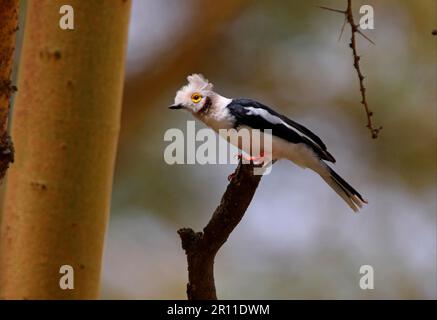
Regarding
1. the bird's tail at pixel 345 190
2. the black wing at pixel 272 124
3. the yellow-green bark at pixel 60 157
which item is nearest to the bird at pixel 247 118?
the black wing at pixel 272 124

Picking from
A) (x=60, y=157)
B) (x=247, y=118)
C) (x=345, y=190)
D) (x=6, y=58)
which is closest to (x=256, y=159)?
(x=247, y=118)

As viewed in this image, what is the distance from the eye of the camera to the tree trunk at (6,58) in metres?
2.00

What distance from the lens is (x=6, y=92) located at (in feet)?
6.58

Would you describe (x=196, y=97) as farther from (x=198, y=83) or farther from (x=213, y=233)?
(x=213, y=233)

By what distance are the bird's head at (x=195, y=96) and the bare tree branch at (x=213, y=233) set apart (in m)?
0.40

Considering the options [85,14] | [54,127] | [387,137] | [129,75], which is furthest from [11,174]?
[387,137]

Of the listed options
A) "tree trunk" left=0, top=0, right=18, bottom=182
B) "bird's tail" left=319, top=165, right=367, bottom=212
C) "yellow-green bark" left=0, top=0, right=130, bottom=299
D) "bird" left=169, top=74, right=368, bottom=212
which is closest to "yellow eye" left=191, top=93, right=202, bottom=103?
"bird" left=169, top=74, right=368, bottom=212

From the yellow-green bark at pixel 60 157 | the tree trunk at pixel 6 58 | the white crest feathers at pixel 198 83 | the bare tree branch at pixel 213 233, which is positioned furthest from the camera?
the white crest feathers at pixel 198 83

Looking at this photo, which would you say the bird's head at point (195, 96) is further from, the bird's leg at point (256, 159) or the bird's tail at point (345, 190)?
the bird's tail at point (345, 190)

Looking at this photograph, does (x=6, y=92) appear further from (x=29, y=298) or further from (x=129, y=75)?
(x=129, y=75)

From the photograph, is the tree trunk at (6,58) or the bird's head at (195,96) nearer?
the tree trunk at (6,58)

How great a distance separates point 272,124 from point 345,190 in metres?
0.43

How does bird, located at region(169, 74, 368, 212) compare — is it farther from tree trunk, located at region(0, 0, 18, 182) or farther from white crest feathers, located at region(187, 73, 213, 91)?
tree trunk, located at region(0, 0, 18, 182)

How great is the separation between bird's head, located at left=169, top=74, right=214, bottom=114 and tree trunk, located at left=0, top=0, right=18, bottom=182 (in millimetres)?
708
